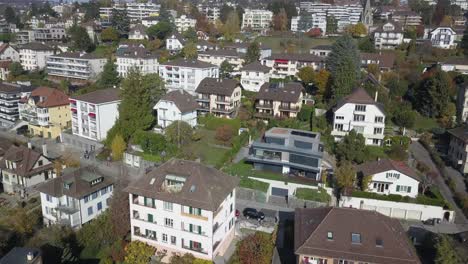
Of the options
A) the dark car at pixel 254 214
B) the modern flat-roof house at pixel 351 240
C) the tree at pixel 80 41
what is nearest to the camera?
the modern flat-roof house at pixel 351 240

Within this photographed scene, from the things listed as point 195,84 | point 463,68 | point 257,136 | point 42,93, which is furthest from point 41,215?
point 463,68

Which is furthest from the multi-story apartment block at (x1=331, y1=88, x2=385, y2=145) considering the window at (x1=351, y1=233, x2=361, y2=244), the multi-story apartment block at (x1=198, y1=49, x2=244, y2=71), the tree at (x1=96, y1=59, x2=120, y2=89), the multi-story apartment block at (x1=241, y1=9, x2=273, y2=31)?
the multi-story apartment block at (x1=241, y1=9, x2=273, y2=31)

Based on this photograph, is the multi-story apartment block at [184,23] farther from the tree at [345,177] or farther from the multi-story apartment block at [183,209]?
the multi-story apartment block at [183,209]

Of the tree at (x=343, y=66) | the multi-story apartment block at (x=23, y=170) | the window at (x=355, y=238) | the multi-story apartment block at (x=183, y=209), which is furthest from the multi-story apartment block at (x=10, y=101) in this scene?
the window at (x=355, y=238)

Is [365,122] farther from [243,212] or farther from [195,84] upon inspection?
[195,84]

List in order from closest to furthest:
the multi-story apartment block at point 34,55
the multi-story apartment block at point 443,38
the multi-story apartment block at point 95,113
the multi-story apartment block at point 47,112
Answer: the multi-story apartment block at point 95,113
the multi-story apartment block at point 47,112
the multi-story apartment block at point 443,38
the multi-story apartment block at point 34,55

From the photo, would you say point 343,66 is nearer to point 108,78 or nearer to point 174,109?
point 174,109

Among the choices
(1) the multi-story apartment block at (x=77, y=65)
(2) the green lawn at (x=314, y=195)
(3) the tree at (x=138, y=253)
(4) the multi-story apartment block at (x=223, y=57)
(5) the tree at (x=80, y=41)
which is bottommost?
(3) the tree at (x=138, y=253)
